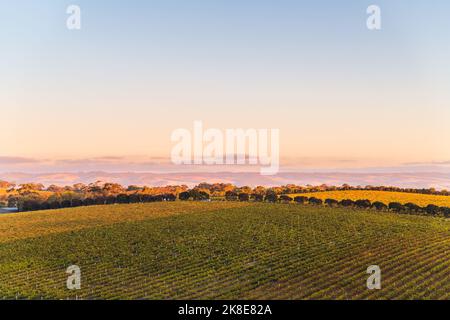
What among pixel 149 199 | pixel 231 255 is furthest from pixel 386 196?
pixel 231 255

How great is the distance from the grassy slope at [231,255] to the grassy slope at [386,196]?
39.3 feet

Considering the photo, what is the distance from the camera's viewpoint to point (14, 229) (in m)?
61.6

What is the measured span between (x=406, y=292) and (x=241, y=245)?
18322 mm

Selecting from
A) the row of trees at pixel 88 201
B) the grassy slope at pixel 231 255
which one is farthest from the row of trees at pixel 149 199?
the grassy slope at pixel 231 255

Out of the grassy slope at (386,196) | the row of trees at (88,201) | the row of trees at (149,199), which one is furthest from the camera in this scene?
the row of trees at (88,201)

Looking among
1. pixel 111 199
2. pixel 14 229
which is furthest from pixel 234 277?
pixel 111 199

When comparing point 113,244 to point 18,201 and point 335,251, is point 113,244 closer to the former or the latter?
point 335,251

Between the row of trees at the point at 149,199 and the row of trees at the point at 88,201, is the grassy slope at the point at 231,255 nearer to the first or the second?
the row of trees at the point at 149,199

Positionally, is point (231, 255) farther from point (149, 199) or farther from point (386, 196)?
point (149, 199)

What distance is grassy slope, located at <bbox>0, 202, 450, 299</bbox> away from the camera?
1117 inches

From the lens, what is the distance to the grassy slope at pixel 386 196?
7750 centimetres

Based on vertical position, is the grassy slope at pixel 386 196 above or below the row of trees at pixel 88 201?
above
